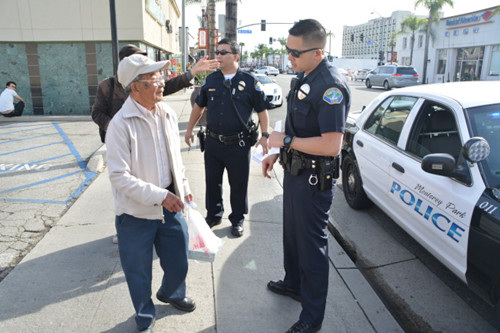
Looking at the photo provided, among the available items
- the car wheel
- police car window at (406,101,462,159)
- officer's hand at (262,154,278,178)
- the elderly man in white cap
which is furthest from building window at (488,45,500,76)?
the elderly man in white cap

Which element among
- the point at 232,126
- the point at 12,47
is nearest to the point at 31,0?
the point at 12,47

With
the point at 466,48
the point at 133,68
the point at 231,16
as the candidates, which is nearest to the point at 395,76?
the point at 466,48

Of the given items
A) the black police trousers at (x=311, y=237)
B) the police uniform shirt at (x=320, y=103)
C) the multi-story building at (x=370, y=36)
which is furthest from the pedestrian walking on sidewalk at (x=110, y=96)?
the multi-story building at (x=370, y=36)

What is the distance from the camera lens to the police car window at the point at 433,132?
3.28 m

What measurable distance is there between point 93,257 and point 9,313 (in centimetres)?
86

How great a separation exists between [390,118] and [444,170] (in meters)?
1.67

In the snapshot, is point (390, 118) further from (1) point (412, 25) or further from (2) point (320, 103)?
(1) point (412, 25)

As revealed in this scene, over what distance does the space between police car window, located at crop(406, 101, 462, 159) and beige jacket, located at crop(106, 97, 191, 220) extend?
232cm

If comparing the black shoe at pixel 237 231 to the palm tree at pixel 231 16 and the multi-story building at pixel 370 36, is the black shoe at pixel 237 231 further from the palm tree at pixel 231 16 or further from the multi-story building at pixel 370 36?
the multi-story building at pixel 370 36

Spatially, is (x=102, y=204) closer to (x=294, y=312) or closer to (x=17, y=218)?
(x=17, y=218)

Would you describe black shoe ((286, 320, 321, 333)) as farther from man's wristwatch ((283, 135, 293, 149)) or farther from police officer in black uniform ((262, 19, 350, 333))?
man's wristwatch ((283, 135, 293, 149))

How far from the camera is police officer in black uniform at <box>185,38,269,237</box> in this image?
381 centimetres

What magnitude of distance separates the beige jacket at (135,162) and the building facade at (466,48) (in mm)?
34848

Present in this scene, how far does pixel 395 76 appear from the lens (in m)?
24.5
